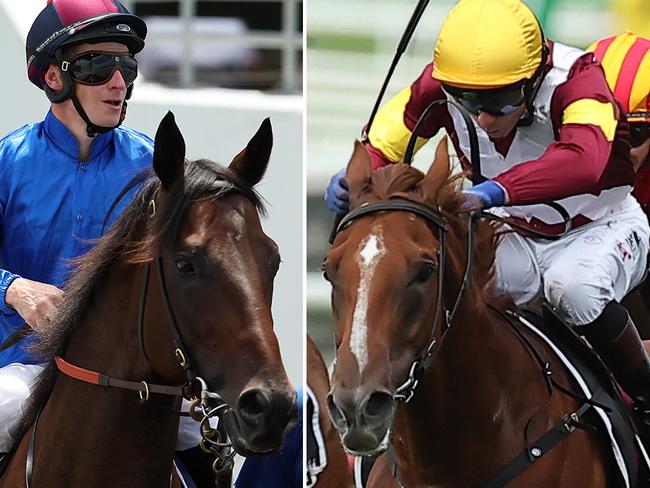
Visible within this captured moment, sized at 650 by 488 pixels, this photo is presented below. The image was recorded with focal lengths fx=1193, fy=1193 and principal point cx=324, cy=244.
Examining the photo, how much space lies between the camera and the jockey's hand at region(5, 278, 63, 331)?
8.54 feet

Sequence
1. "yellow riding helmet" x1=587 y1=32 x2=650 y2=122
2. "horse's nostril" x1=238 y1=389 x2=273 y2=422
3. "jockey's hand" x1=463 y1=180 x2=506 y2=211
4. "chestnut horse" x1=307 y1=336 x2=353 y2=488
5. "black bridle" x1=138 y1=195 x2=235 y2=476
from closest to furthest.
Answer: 1. "horse's nostril" x1=238 y1=389 x2=273 y2=422
2. "black bridle" x1=138 y1=195 x2=235 y2=476
3. "jockey's hand" x1=463 y1=180 x2=506 y2=211
4. "chestnut horse" x1=307 y1=336 x2=353 y2=488
5. "yellow riding helmet" x1=587 y1=32 x2=650 y2=122

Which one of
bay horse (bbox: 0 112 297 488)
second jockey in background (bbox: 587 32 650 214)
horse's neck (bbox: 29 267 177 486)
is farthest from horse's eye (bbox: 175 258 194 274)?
second jockey in background (bbox: 587 32 650 214)

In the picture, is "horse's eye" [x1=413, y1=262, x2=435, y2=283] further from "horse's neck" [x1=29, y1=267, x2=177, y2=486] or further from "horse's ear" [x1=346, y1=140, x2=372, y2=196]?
"horse's neck" [x1=29, y1=267, x2=177, y2=486]

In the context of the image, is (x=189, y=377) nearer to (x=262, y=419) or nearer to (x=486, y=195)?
(x=262, y=419)

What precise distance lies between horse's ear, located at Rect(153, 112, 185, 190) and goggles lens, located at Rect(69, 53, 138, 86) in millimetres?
507

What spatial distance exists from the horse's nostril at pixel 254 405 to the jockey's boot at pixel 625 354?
1.17 metres

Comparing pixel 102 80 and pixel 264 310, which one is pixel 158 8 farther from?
pixel 264 310

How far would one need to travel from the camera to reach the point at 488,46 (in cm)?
296

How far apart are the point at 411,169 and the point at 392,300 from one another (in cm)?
39

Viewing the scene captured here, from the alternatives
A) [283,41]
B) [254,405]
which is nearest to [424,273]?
[254,405]

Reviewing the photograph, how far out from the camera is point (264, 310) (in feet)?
7.49

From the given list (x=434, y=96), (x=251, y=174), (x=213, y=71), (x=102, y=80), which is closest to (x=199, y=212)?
(x=251, y=174)

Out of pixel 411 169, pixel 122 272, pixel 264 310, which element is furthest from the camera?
pixel 411 169

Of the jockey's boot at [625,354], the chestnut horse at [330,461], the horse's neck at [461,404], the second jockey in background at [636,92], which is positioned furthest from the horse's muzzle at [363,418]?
the second jockey in background at [636,92]
